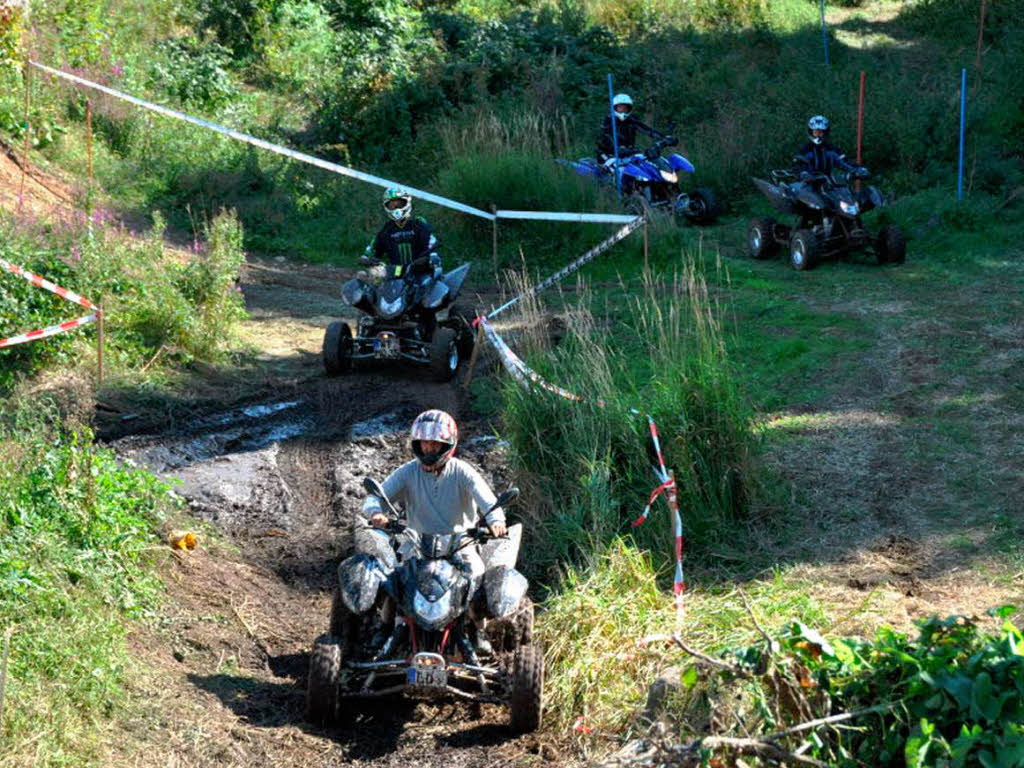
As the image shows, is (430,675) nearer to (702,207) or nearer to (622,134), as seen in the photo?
(702,207)

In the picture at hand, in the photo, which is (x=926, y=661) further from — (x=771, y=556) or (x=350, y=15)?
(x=350, y=15)

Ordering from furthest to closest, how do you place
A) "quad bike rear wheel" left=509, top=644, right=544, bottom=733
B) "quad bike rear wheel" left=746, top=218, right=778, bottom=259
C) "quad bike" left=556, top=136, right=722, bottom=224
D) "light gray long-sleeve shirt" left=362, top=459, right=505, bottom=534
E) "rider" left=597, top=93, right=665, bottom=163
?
"rider" left=597, top=93, right=665, bottom=163, "quad bike" left=556, top=136, right=722, bottom=224, "quad bike rear wheel" left=746, top=218, right=778, bottom=259, "light gray long-sleeve shirt" left=362, top=459, right=505, bottom=534, "quad bike rear wheel" left=509, top=644, right=544, bottom=733

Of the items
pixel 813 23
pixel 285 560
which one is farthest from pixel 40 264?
pixel 813 23

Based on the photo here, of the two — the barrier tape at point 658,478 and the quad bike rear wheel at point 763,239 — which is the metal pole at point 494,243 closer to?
the quad bike rear wheel at point 763,239

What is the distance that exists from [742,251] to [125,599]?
10.8 metres

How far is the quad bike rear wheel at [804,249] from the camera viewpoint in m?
15.5

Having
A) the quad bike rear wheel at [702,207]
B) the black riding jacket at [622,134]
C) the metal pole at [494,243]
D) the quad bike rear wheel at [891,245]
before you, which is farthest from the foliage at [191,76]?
the quad bike rear wheel at [891,245]

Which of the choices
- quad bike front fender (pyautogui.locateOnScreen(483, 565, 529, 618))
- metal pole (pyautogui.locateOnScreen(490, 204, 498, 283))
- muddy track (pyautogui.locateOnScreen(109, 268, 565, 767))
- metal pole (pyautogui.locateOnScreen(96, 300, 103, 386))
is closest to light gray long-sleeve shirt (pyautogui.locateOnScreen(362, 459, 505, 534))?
quad bike front fender (pyautogui.locateOnScreen(483, 565, 529, 618))

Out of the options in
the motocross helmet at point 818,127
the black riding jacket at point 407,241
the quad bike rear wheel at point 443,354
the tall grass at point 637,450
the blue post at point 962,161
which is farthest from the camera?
the blue post at point 962,161

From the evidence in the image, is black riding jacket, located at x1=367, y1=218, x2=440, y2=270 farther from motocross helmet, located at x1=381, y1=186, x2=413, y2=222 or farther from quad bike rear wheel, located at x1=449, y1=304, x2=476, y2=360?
quad bike rear wheel, located at x1=449, y1=304, x2=476, y2=360

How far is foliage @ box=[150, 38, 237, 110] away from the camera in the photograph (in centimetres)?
2088

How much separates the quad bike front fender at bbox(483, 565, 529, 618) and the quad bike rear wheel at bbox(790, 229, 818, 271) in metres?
9.28

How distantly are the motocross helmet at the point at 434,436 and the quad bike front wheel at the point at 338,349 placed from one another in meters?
5.13

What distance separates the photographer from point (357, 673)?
22.5 feet
